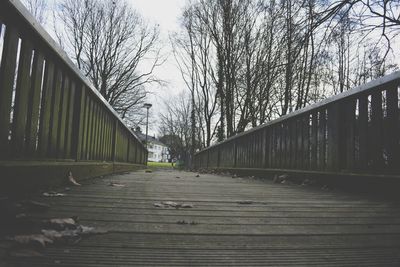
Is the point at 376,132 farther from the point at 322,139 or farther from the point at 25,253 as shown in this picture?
the point at 25,253

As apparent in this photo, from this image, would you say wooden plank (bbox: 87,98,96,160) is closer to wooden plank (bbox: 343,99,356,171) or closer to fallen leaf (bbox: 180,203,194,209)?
fallen leaf (bbox: 180,203,194,209)

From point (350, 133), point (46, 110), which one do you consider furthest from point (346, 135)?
point (46, 110)

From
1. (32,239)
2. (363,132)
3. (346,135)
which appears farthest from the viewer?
(346,135)

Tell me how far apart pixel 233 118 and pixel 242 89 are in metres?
1.88

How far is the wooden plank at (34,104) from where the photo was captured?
223cm

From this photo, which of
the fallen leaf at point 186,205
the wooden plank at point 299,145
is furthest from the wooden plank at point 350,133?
the fallen leaf at point 186,205

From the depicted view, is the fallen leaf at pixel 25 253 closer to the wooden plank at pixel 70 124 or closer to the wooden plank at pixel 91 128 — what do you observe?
the wooden plank at pixel 70 124

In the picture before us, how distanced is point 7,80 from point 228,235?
151cm

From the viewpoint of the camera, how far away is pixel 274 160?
19.2 ft

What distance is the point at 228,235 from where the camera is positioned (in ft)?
5.02

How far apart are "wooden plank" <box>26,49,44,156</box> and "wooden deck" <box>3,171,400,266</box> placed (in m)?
0.44

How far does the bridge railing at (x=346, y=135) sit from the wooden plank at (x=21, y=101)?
2.90 meters

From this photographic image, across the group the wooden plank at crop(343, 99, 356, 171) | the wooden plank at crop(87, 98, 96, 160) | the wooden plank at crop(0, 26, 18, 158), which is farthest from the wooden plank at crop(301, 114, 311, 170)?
the wooden plank at crop(0, 26, 18, 158)

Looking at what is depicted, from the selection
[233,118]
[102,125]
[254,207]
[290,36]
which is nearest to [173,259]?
[254,207]
